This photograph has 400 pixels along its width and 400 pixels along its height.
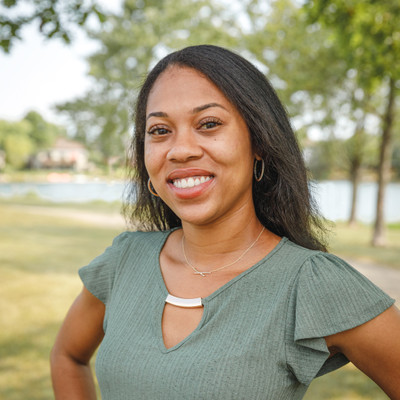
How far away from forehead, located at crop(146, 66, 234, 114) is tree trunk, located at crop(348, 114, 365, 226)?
1768 centimetres

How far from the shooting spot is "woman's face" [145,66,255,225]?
1.58m

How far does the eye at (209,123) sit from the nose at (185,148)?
0.14 feet

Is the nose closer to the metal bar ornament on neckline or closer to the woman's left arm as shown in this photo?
the metal bar ornament on neckline

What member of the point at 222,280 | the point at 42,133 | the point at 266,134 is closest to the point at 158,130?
the point at 266,134

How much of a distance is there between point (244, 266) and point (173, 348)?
38 cm

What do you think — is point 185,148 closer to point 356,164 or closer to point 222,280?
point 222,280

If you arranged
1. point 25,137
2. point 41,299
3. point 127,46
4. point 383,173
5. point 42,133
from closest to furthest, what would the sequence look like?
1. point 41,299
2. point 383,173
3. point 127,46
4. point 25,137
5. point 42,133

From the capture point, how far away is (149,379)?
1458mm

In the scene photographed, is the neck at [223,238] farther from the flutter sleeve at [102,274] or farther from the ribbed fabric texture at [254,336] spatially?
the flutter sleeve at [102,274]

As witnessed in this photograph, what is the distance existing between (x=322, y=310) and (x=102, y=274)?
90cm

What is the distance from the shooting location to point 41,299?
23.1 ft

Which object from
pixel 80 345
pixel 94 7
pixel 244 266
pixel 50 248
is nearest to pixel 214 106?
pixel 244 266

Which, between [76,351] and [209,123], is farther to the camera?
[76,351]

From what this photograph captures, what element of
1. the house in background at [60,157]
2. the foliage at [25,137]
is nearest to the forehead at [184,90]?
the foliage at [25,137]
